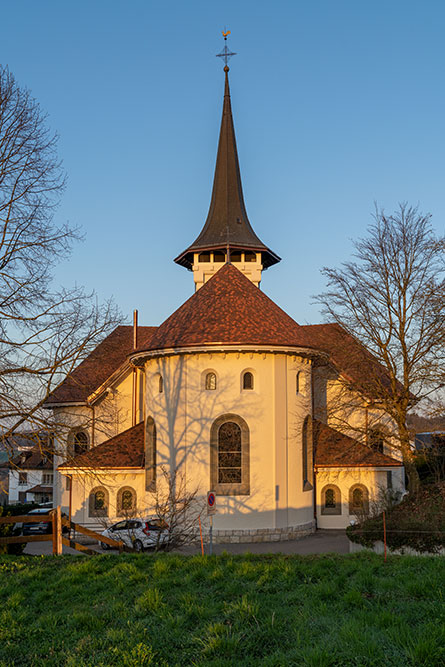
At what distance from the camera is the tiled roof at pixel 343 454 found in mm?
28797

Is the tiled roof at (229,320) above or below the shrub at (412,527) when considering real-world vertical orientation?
above

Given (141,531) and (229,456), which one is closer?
(141,531)

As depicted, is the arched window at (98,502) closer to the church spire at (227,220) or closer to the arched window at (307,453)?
the arched window at (307,453)

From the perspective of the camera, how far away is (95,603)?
31.1 feet

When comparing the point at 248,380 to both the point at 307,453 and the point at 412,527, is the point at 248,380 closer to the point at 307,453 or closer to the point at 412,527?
the point at 307,453

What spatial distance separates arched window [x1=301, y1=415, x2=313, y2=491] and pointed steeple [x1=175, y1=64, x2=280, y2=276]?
45.5 ft

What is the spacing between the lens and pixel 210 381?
25812 mm

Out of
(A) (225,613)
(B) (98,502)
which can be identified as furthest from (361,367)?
(A) (225,613)

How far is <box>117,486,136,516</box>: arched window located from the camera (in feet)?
95.1

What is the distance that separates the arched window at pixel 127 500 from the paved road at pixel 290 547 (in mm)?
2622

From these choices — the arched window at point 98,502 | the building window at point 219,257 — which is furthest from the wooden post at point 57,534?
the building window at point 219,257

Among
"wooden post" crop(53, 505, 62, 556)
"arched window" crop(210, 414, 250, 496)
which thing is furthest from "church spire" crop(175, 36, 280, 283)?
"wooden post" crop(53, 505, 62, 556)

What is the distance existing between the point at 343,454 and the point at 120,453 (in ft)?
33.0

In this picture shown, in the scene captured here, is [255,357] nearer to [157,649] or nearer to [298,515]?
[298,515]
